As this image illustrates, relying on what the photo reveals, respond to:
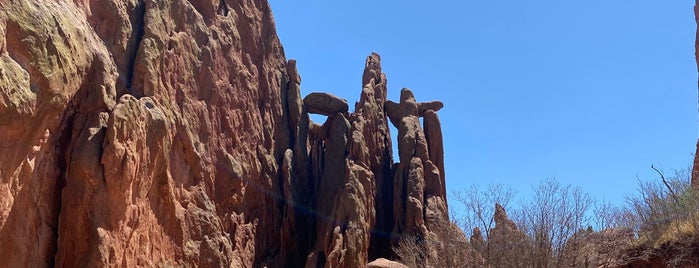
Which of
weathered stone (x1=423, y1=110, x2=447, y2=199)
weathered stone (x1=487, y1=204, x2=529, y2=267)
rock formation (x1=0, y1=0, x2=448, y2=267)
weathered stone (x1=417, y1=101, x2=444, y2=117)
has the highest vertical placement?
weathered stone (x1=417, y1=101, x2=444, y2=117)

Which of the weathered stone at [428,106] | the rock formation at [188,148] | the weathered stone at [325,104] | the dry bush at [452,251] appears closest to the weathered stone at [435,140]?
the rock formation at [188,148]

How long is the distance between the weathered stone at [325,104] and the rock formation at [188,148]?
0.26ft

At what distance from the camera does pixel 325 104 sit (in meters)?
32.9

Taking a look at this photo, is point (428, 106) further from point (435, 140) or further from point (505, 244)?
point (505, 244)

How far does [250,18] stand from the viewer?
29375mm

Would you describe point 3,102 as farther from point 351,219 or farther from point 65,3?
point 351,219

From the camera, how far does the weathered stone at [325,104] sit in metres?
32.9

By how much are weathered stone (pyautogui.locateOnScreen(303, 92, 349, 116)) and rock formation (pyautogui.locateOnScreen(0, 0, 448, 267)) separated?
80mm

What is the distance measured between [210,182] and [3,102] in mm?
10777

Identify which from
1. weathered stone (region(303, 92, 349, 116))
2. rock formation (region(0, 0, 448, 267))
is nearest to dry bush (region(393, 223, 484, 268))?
rock formation (region(0, 0, 448, 267))

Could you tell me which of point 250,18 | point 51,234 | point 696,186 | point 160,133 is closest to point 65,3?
point 160,133

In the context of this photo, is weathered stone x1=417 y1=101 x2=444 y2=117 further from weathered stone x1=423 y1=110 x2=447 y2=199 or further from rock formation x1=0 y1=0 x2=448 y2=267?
weathered stone x1=423 y1=110 x2=447 y2=199

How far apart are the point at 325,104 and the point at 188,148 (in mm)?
12387

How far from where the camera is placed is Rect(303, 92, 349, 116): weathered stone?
32.9 metres
